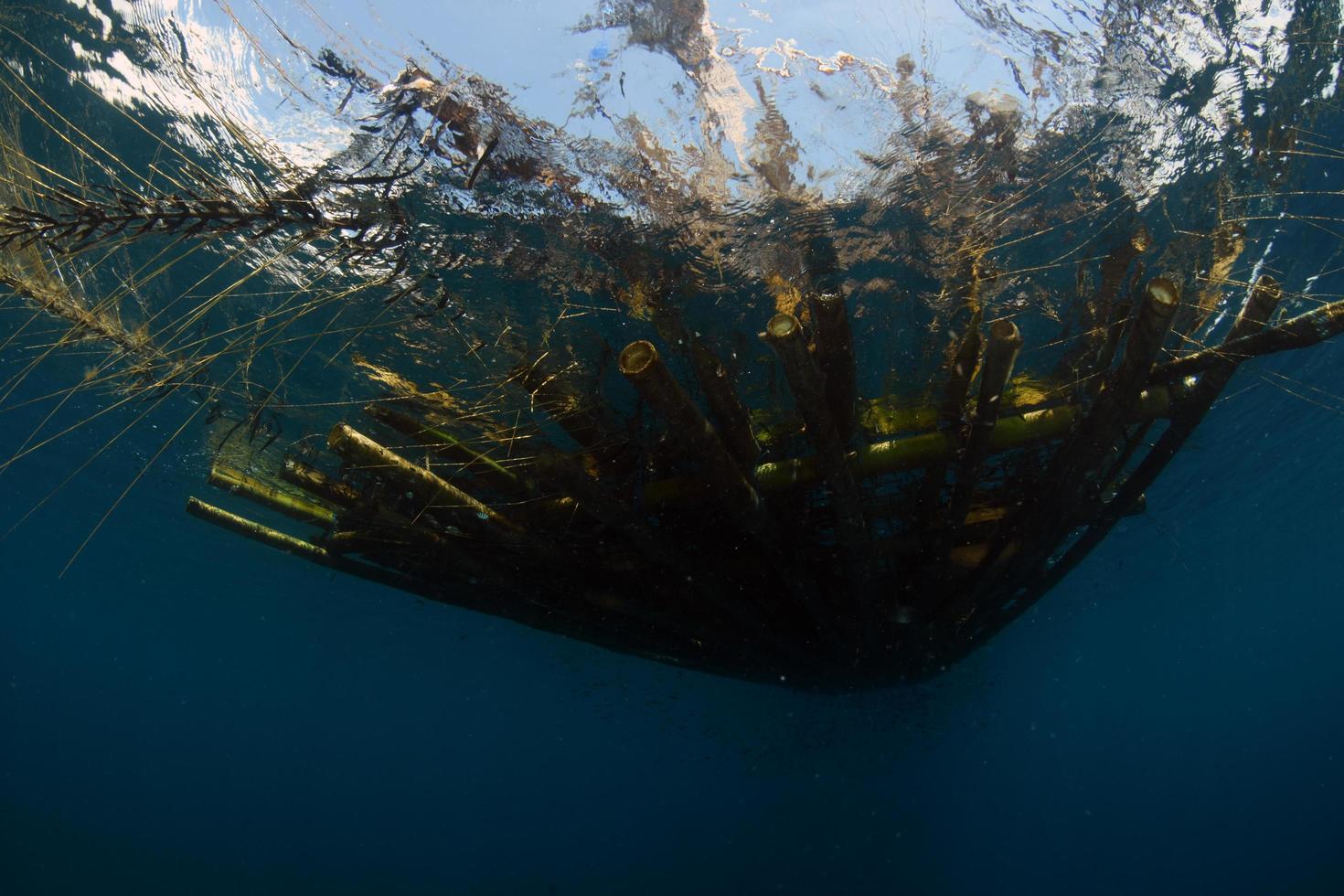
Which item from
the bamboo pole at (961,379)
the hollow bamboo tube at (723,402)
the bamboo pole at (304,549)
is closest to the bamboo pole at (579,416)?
the hollow bamboo tube at (723,402)

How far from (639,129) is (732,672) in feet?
25.3

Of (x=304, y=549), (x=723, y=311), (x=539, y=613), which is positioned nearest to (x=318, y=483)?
(x=304, y=549)

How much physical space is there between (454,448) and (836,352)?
12.4ft

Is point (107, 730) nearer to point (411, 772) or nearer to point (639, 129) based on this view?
point (411, 772)

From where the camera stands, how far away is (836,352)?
477 centimetres

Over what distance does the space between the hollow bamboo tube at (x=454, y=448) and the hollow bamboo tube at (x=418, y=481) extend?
0.38 m

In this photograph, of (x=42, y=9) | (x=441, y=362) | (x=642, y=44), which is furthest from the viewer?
(x=441, y=362)

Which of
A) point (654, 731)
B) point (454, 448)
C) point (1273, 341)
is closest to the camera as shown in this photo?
point (1273, 341)

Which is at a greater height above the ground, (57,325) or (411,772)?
(57,325)

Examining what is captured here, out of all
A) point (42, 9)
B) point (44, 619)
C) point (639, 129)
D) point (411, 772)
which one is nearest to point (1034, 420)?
point (639, 129)

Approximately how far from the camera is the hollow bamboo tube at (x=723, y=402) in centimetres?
451

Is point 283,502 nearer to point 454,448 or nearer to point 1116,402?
point 454,448

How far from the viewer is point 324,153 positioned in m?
5.14

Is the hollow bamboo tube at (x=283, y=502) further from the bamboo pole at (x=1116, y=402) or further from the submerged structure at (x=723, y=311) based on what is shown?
the bamboo pole at (x=1116, y=402)
